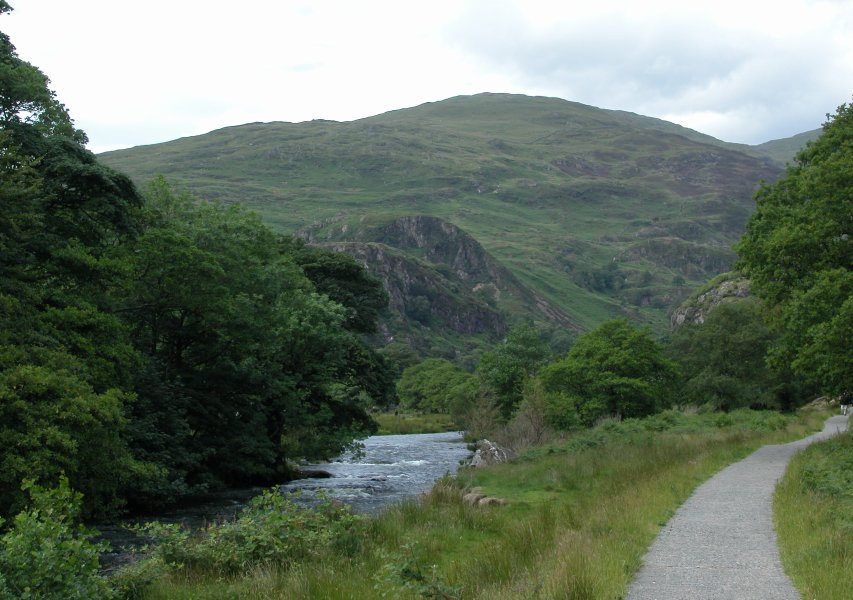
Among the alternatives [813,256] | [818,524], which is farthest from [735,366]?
[818,524]

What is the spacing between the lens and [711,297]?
13425 centimetres

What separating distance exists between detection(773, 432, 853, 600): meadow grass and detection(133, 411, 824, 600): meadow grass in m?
2.11

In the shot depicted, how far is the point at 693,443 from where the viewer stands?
2811 centimetres

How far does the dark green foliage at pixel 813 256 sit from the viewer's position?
23.2 m

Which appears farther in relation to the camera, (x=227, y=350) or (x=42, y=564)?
(x=227, y=350)

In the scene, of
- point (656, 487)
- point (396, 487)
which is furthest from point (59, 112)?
point (656, 487)

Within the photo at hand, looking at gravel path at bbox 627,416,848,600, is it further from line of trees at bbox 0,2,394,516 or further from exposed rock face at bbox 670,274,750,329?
exposed rock face at bbox 670,274,750,329

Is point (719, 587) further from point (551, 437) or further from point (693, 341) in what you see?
point (693, 341)

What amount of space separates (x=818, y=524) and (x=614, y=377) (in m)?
43.6

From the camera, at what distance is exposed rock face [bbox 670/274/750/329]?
409 ft

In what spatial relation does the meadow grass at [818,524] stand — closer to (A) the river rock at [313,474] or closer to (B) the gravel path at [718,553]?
(B) the gravel path at [718,553]

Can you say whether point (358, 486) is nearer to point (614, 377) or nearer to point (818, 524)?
point (818, 524)

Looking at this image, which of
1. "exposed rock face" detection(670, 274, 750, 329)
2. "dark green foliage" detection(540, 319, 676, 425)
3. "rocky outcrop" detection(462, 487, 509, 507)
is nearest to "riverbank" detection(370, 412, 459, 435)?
"dark green foliage" detection(540, 319, 676, 425)

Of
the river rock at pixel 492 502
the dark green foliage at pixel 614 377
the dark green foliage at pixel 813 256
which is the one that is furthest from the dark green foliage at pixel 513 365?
the river rock at pixel 492 502
